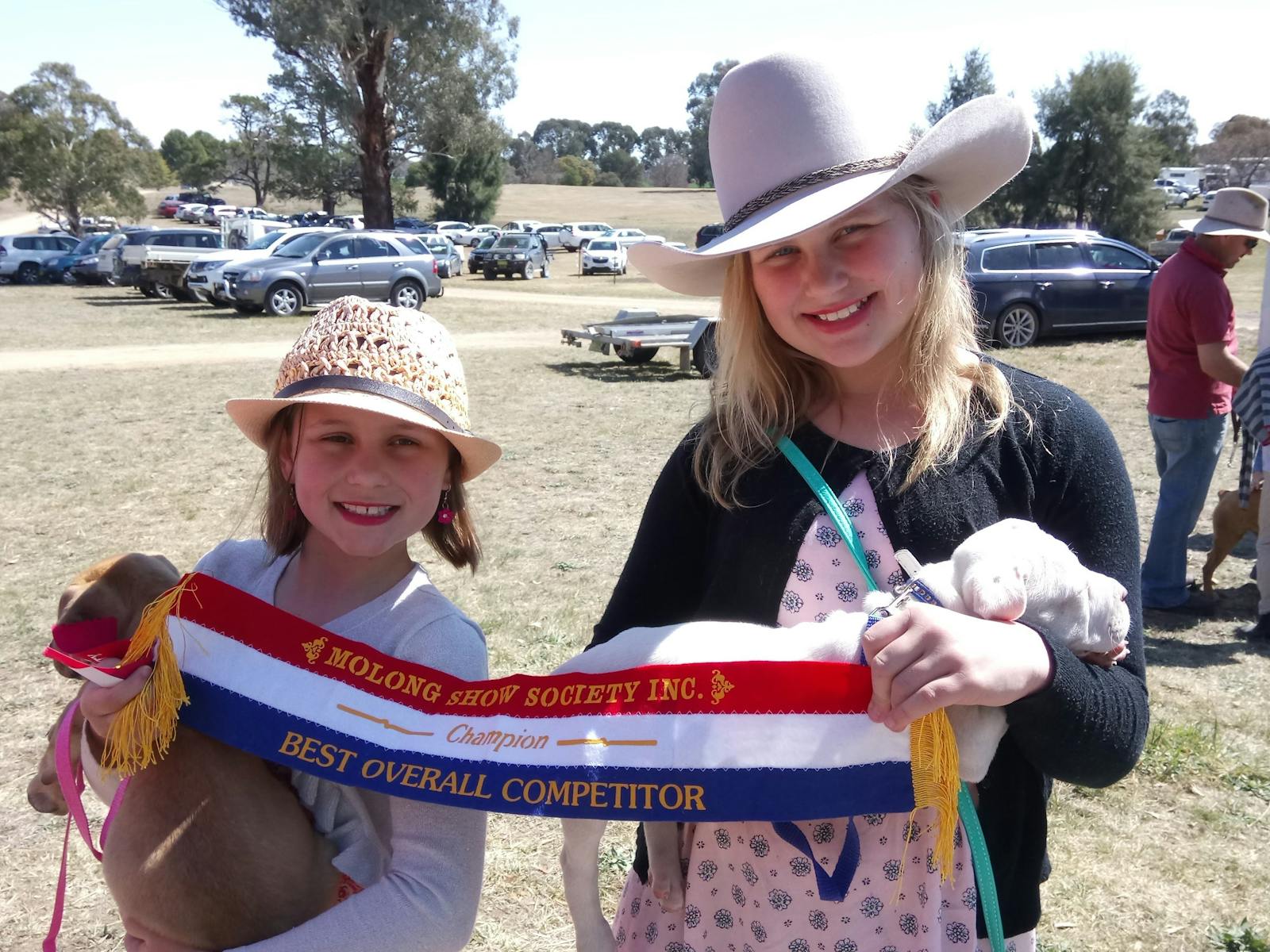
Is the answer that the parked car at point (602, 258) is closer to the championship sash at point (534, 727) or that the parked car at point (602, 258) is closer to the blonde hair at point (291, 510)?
the blonde hair at point (291, 510)

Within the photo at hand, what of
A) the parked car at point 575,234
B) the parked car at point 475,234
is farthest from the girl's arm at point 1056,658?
the parked car at point 575,234

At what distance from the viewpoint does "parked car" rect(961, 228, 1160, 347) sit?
55.1 feet

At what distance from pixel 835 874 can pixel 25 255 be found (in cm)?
3870

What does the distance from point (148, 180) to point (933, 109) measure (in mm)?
44386

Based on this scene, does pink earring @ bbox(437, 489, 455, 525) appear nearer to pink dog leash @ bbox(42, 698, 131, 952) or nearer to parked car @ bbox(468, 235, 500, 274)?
pink dog leash @ bbox(42, 698, 131, 952)

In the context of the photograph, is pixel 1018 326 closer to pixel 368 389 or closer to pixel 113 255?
pixel 368 389

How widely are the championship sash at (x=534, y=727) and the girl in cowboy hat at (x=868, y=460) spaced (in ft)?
0.38

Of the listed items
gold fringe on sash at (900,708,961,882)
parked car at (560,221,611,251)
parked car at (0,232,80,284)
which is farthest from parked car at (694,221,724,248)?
parked car at (560,221,611,251)

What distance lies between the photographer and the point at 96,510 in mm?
7953

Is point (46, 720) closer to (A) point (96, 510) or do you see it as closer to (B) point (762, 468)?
(A) point (96, 510)

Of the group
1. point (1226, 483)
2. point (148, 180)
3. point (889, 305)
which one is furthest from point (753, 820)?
point (148, 180)

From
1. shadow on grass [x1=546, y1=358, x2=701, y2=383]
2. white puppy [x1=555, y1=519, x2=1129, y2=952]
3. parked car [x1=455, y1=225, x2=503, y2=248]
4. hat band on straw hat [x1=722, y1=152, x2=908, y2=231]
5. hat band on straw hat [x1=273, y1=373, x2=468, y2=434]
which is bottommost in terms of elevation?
shadow on grass [x1=546, y1=358, x2=701, y2=383]

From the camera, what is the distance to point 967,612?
4.77ft

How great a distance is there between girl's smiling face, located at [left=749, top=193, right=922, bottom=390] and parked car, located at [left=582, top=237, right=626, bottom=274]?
124 ft
